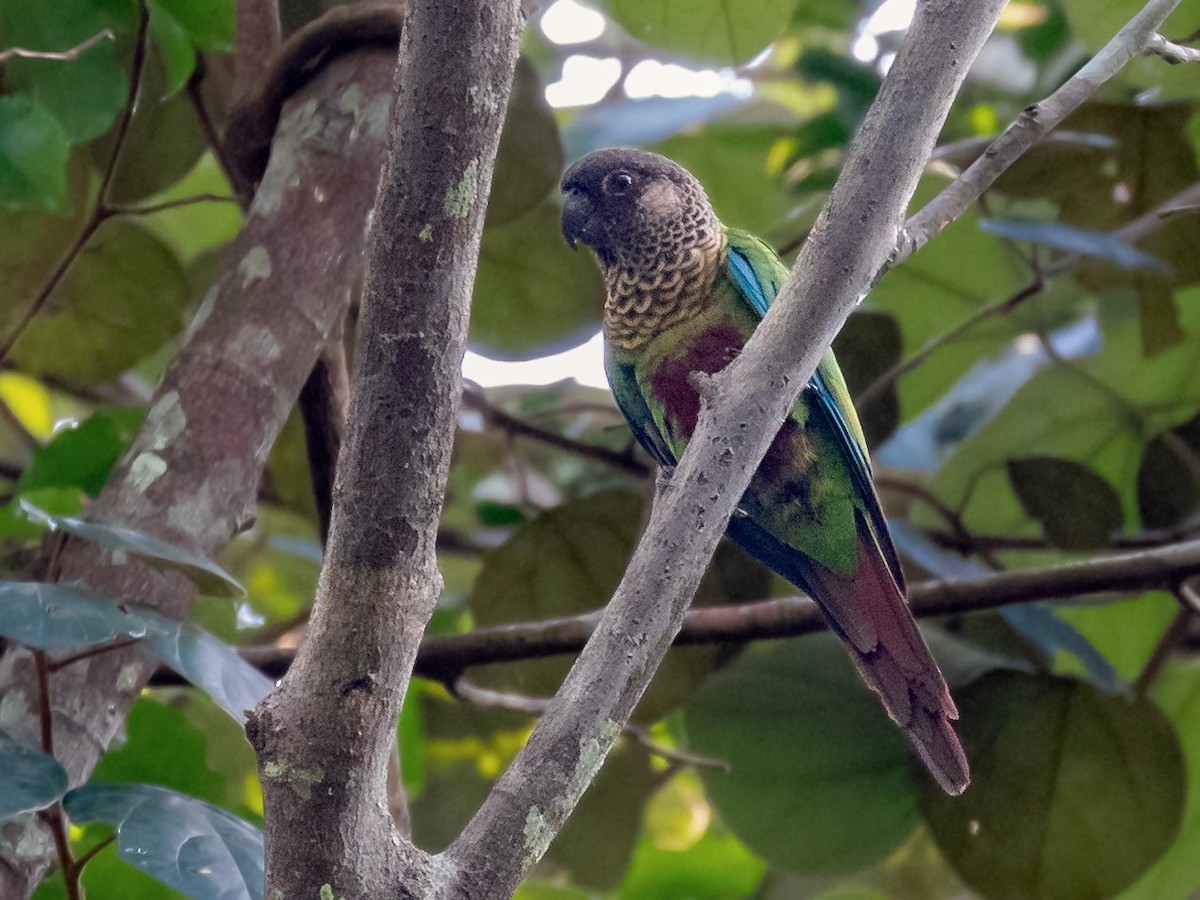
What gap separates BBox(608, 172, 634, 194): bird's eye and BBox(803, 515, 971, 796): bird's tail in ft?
1.76

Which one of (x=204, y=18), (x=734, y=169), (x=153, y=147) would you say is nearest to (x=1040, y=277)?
(x=734, y=169)

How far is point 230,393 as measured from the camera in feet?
4.66

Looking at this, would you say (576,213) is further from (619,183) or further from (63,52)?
(63,52)

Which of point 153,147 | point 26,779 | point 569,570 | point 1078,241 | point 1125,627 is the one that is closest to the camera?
point 26,779

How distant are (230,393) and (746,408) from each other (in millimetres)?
708

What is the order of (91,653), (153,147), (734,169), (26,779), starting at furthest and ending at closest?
(734,169) < (153,147) < (91,653) < (26,779)

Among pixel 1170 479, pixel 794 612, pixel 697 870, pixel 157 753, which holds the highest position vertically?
pixel 794 612

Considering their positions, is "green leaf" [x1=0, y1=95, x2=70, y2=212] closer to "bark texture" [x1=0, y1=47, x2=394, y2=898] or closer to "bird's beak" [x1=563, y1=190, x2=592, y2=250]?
"bark texture" [x1=0, y1=47, x2=394, y2=898]

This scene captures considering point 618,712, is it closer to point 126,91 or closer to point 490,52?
point 490,52

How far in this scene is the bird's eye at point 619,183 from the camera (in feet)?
5.54

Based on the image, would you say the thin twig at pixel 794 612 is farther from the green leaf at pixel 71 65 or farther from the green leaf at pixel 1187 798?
the green leaf at pixel 71 65

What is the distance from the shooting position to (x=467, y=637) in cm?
157

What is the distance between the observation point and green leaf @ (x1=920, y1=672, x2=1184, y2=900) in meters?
1.66

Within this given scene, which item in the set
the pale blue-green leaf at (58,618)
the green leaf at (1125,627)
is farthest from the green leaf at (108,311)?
the green leaf at (1125,627)
